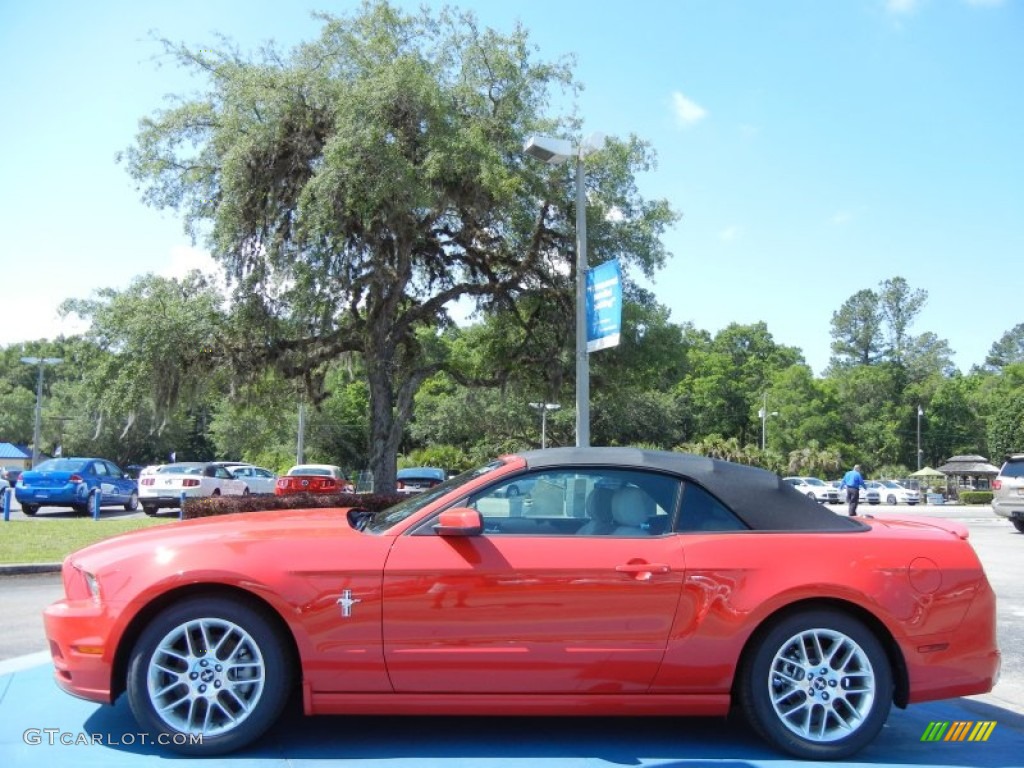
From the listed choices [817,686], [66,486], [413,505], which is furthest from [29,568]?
[66,486]

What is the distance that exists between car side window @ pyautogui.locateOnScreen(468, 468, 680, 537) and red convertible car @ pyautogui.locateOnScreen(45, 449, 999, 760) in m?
0.01

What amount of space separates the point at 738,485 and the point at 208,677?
286 cm

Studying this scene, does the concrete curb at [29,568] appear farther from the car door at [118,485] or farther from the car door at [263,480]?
the car door at [263,480]

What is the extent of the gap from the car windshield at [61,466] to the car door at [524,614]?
20.1 meters

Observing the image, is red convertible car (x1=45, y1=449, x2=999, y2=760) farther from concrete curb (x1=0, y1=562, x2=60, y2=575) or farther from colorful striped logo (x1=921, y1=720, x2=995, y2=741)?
concrete curb (x1=0, y1=562, x2=60, y2=575)

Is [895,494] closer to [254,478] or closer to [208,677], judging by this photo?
[254,478]

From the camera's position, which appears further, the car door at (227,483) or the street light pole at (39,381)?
the street light pole at (39,381)

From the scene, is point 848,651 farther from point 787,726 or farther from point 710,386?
point 710,386

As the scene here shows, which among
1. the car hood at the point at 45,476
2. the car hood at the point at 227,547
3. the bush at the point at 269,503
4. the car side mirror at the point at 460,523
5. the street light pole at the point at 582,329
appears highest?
the street light pole at the point at 582,329

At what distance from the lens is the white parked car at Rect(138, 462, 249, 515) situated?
829 inches

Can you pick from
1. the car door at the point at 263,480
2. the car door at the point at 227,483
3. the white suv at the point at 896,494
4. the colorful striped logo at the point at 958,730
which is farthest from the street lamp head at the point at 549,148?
the white suv at the point at 896,494

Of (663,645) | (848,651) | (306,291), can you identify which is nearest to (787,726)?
(848,651)

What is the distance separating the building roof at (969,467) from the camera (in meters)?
55.1

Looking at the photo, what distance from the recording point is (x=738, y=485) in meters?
4.49
